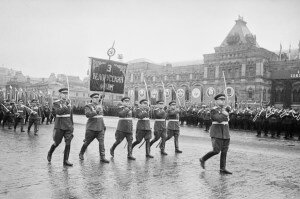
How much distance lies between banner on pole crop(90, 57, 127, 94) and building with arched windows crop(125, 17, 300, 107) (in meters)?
20.9

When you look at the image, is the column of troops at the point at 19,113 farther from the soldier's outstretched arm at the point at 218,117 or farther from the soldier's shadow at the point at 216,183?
the soldier's shadow at the point at 216,183

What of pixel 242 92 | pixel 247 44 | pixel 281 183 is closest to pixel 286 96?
pixel 242 92

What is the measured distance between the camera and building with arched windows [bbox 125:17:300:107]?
41.2m

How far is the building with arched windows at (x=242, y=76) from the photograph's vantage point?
41.2m

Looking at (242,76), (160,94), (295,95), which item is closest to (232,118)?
(295,95)

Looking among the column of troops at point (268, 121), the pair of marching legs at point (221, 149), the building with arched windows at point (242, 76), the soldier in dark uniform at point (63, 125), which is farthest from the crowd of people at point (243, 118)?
the building with arched windows at point (242, 76)

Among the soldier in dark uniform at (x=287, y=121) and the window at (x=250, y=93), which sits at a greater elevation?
the window at (x=250, y=93)

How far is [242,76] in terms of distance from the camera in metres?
45.7

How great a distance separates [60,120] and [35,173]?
1.54m

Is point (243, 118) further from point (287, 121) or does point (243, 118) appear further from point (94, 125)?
point (94, 125)

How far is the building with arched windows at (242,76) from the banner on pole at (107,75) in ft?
68.5

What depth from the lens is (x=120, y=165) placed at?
760 centimetres

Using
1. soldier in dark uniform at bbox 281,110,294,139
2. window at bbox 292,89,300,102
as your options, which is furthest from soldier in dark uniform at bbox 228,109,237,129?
window at bbox 292,89,300,102

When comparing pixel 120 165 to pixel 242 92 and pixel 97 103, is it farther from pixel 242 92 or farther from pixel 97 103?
pixel 242 92
